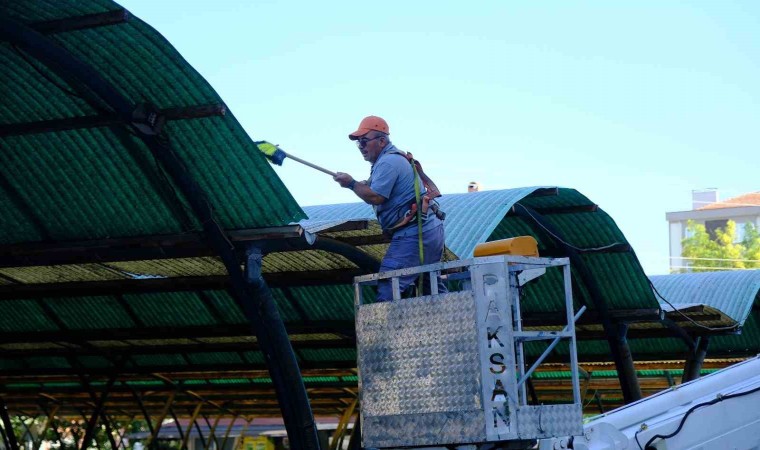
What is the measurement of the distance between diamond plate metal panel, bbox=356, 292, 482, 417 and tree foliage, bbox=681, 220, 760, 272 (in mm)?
80171

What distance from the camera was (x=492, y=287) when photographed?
28.5ft

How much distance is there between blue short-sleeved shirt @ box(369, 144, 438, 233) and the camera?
10258 millimetres

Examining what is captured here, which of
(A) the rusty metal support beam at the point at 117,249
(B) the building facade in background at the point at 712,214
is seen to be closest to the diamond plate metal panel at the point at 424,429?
(A) the rusty metal support beam at the point at 117,249

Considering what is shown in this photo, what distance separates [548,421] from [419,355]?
1092mm

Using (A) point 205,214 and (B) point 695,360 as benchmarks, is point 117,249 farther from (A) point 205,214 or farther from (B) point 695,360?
(B) point 695,360

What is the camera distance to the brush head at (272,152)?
12.9m

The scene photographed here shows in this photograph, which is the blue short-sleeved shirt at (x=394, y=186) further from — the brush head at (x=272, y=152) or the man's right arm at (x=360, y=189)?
the brush head at (x=272, y=152)

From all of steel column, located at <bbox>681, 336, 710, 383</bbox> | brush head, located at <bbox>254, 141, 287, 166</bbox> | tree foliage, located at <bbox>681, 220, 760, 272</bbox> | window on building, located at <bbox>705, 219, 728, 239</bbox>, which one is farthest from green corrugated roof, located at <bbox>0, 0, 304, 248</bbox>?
window on building, located at <bbox>705, 219, 728, 239</bbox>

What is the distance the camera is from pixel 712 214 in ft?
390

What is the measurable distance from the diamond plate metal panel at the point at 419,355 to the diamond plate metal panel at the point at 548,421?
1.21 ft

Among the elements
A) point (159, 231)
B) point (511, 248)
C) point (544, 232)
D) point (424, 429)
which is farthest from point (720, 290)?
point (424, 429)

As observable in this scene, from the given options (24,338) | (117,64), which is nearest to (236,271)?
(117,64)

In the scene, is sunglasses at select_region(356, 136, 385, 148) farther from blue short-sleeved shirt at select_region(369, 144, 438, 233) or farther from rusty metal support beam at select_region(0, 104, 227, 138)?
rusty metal support beam at select_region(0, 104, 227, 138)

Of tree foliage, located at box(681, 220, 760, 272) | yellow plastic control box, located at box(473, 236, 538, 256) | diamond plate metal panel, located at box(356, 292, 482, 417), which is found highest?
tree foliage, located at box(681, 220, 760, 272)
